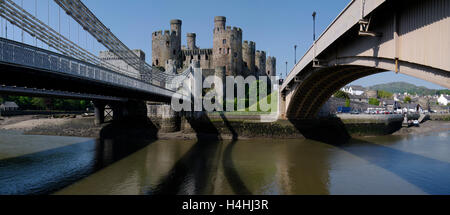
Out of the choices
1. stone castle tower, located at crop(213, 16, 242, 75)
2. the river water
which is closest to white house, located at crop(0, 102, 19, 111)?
the river water

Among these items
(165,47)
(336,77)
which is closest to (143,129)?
(336,77)

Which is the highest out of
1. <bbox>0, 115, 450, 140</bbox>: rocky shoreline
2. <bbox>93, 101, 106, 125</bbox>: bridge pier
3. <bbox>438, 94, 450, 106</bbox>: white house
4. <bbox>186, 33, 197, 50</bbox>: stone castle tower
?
<bbox>186, 33, 197, 50</bbox>: stone castle tower

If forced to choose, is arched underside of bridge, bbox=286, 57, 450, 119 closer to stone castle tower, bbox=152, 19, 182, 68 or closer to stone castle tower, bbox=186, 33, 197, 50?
stone castle tower, bbox=152, 19, 182, 68

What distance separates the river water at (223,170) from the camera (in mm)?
8797

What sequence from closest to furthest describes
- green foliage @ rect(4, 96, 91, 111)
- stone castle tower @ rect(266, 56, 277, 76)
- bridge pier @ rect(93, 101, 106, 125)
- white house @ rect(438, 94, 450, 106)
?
bridge pier @ rect(93, 101, 106, 125)
green foliage @ rect(4, 96, 91, 111)
stone castle tower @ rect(266, 56, 277, 76)
white house @ rect(438, 94, 450, 106)

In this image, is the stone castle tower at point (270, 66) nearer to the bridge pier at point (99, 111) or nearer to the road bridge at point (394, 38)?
the bridge pier at point (99, 111)

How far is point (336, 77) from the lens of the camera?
41.1ft

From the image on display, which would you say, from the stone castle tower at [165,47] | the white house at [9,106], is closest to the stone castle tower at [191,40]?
the stone castle tower at [165,47]

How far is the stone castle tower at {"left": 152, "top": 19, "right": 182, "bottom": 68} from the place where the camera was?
41.2m

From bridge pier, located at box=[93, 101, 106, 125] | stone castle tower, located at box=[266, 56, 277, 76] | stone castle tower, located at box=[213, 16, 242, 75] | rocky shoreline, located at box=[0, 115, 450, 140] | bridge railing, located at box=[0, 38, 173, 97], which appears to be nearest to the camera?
bridge railing, located at box=[0, 38, 173, 97]

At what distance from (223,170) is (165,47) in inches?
1310

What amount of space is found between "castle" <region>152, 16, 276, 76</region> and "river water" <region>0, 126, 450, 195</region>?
72.4 ft
